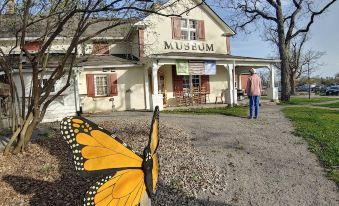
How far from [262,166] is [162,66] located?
14.8 m

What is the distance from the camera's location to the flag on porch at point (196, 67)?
66.0ft

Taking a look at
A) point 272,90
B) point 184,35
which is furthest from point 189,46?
point 272,90

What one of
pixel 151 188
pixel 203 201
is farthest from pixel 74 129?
pixel 203 201

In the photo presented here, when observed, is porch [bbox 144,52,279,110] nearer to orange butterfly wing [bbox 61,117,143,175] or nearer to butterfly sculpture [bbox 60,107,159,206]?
butterfly sculpture [bbox 60,107,159,206]

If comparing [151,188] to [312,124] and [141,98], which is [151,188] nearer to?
[312,124]

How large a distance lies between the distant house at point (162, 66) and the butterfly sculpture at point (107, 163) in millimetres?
14402

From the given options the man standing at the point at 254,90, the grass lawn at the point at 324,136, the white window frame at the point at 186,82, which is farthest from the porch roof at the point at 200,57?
the grass lawn at the point at 324,136

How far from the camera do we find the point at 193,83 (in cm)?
2297

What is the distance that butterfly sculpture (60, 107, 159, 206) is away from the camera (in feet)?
9.69

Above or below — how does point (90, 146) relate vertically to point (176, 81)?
below

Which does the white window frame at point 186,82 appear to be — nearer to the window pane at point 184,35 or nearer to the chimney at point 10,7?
the window pane at point 184,35

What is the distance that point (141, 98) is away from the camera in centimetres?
2088

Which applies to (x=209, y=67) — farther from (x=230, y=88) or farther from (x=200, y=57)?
(x=230, y=88)

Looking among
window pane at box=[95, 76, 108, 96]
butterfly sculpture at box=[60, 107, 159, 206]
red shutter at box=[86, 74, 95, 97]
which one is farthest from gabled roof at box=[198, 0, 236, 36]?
butterfly sculpture at box=[60, 107, 159, 206]
